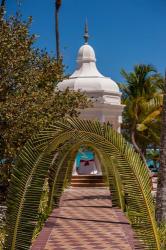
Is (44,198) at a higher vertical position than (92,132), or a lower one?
lower

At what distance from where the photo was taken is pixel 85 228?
40.8 ft

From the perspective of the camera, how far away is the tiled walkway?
10.4 metres

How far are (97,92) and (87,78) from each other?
1289 mm

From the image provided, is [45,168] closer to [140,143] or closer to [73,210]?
[73,210]

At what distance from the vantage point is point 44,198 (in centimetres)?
1551

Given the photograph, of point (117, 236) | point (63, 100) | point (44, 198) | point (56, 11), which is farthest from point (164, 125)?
point (56, 11)

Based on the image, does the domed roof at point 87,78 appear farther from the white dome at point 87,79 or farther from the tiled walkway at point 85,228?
the tiled walkway at point 85,228

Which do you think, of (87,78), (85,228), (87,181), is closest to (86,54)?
(87,78)

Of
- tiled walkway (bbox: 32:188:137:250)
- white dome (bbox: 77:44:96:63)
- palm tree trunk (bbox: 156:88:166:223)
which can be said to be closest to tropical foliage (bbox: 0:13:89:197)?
tiled walkway (bbox: 32:188:137:250)

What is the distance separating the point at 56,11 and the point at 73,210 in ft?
72.7

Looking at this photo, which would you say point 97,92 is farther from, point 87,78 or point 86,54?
point 86,54

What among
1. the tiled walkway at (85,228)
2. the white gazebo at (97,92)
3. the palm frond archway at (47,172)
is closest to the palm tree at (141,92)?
the white gazebo at (97,92)

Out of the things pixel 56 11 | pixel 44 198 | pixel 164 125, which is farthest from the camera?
pixel 56 11

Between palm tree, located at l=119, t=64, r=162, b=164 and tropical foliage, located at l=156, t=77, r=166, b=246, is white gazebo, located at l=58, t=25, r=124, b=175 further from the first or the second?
tropical foliage, located at l=156, t=77, r=166, b=246
